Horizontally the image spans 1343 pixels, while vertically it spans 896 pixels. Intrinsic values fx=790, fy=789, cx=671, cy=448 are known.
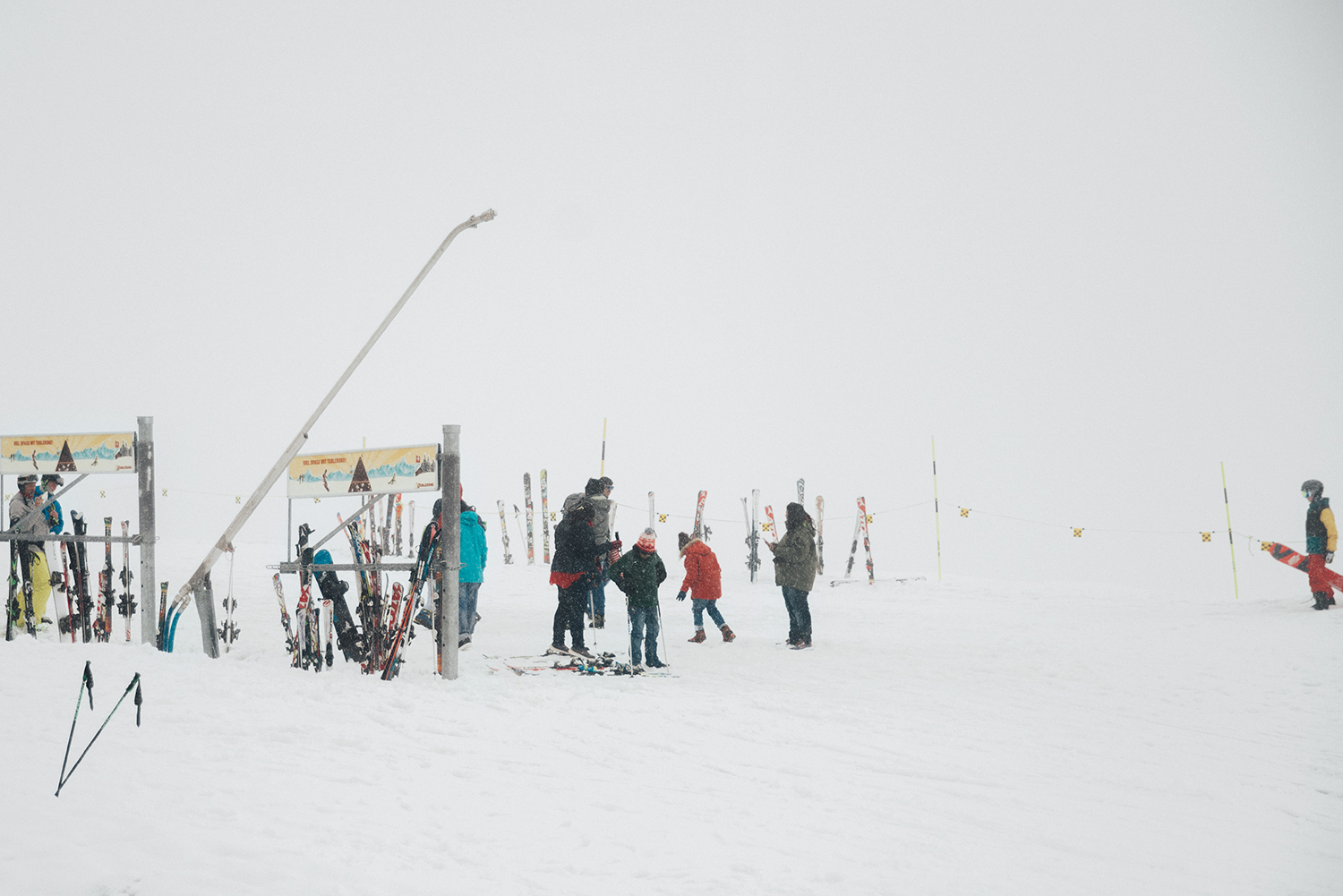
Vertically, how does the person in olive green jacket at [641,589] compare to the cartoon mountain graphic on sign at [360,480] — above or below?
below

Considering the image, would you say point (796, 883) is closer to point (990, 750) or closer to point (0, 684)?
point (990, 750)

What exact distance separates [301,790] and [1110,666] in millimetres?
8507

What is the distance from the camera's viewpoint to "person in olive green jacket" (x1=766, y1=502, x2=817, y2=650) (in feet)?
32.9

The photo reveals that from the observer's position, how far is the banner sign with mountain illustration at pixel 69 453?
27.5 feet

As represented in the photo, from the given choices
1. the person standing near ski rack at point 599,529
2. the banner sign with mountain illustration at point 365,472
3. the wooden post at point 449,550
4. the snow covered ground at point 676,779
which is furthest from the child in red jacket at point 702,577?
the banner sign with mountain illustration at point 365,472

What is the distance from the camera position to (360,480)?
7.45 meters

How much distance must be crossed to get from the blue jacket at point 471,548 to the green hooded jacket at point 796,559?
3660 mm

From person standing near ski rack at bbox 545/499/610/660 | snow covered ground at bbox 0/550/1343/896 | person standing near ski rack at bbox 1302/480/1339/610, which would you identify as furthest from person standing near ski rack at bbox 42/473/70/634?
person standing near ski rack at bbox 1302/480/1339/610

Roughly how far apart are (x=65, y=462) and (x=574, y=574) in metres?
5.67

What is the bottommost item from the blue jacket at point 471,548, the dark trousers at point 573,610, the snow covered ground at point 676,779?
the snow covered ground at point 676,779

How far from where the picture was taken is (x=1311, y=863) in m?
4.03

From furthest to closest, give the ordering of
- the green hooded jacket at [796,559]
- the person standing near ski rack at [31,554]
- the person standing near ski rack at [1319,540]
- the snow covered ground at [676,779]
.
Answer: the person standing near ski rack at [1319,540], the green hooded jacket at [796,559], the person standing near ski rack at [31,554], the snow covered ground at [676,779]

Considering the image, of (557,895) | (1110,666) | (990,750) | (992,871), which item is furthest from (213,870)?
(1110,666)

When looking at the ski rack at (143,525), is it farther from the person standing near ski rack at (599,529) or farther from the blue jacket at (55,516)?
the person standing near ski rack at (599,529)
